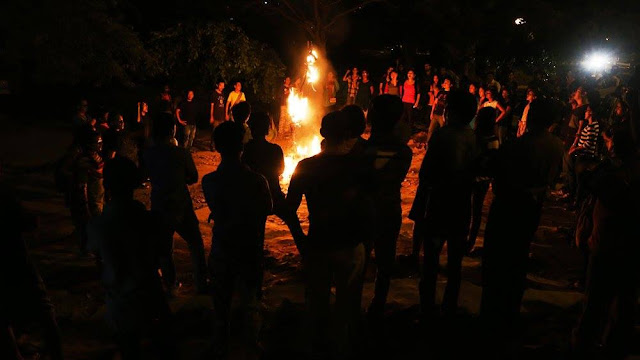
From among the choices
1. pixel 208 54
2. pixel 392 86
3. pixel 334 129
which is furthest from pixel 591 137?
pixel 208 54

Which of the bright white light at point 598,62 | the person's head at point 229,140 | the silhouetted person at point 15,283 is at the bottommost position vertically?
the silhouetted person at point 15,283

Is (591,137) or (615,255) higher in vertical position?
(591,137)

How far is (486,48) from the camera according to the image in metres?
25.5

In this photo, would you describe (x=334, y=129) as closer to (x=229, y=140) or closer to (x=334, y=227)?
(x=334, y=227)

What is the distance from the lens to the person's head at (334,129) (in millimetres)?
3938

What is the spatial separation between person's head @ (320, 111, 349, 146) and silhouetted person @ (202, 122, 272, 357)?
24.1 inches

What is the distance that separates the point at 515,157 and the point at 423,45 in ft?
70.4

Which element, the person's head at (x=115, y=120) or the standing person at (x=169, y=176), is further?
the person's head at (x=115, y=120)

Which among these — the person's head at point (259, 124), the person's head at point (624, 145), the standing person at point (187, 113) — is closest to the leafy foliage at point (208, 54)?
the standing person at point (187, 113)

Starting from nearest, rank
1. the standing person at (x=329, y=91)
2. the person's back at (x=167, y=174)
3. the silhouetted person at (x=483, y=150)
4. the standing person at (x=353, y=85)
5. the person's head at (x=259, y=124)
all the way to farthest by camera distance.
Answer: the silhouetted person at (x=483, y=150)
the person's head at (x=259, y=124)
the person's back at (x=167, y=174)
the standing person at (x=329, y=91)
the standing person at (x=353, y=85)

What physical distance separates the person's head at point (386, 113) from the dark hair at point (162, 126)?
1.94 m

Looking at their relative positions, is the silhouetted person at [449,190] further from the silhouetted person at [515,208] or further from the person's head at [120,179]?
the person's head at [120,179]

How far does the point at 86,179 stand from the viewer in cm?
673

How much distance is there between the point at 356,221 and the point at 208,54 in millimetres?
15821
